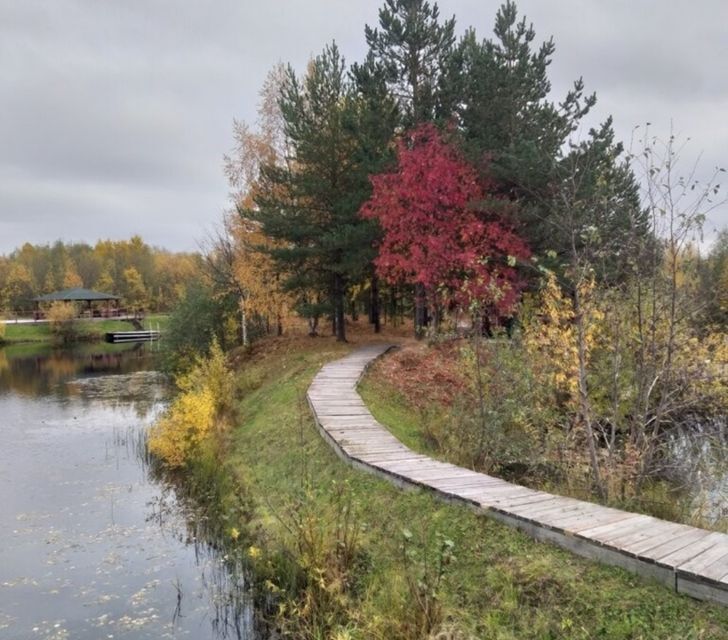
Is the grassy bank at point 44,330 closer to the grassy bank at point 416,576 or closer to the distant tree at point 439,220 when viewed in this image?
the distant tree at point 439,220

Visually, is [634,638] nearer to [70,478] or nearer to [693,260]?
[693,260]

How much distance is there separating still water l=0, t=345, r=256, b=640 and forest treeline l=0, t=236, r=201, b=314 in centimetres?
4955

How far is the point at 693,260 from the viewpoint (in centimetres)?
651

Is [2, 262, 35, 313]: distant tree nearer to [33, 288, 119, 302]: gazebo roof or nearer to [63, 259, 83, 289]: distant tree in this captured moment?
[63, 259, 83, 289]: distant tree

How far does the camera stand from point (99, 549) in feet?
25.8

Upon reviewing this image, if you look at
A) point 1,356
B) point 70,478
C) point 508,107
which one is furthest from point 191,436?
point 1,356

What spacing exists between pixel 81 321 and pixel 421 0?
43.9m

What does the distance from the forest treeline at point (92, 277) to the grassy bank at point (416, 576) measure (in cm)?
5703

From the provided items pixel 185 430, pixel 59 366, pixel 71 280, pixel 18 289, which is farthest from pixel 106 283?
pixel 185 430

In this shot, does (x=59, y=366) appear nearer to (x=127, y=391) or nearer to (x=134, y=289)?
(x=127, y=391)

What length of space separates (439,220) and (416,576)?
11811 mm

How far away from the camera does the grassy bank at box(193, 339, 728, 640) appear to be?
12.8 feet

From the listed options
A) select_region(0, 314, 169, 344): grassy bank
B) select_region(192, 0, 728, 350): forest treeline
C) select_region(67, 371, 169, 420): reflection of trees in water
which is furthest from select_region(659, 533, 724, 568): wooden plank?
select_region(0, 314, 169, 344): grassy bank

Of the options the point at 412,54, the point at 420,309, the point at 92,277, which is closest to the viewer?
the point at 412,54
